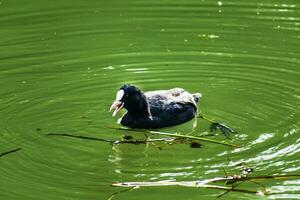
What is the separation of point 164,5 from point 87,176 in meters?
7.82

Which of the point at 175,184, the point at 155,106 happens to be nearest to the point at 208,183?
the point at 175,184

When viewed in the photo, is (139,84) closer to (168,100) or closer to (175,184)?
(168,100)

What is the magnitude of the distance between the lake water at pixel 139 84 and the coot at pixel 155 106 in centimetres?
25

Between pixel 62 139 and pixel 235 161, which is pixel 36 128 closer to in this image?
pixel 62 139

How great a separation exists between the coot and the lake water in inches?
10.0

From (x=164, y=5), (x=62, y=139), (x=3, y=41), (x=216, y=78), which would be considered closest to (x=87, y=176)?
(x=62, y=139)

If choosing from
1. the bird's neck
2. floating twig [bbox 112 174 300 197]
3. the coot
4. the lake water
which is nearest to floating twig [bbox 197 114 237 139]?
the lake water

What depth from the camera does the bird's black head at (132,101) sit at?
10695 mm

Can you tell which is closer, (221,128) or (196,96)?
(221,128)

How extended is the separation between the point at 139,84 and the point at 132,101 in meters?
1.66

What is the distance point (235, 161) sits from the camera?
9.28 meters

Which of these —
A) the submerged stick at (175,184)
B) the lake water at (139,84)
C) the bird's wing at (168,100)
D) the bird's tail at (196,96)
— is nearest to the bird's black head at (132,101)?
the bird's wing at (168,100)

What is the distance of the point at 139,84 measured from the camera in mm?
12477

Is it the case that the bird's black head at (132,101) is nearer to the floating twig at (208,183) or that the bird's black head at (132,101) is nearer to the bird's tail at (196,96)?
→ the bird's tail at (196,96)
